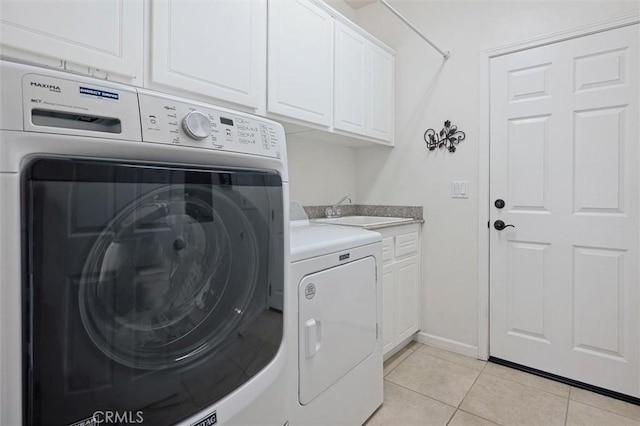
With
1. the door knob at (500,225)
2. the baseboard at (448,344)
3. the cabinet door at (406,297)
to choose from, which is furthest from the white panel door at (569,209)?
the cabinet door at (406,297)

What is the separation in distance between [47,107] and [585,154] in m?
2.47

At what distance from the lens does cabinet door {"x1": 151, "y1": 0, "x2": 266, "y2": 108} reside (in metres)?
1.29

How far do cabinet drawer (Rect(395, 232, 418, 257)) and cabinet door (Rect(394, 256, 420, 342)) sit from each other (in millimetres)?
59

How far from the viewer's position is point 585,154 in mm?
1953

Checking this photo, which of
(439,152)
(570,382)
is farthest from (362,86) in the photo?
(570,382)

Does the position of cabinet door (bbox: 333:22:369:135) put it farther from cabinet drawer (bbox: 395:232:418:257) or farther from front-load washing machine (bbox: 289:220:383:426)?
front-load washing machine (bbox: 289:220:383:426)

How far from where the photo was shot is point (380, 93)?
2.55 m

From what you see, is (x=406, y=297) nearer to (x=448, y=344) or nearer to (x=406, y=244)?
(x=406, y=244)

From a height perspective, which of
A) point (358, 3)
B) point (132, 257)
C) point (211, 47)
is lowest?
point (132, 257)

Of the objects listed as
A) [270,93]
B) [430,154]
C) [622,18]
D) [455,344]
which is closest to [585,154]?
[622,18]

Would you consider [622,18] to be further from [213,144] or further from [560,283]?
[213,144]

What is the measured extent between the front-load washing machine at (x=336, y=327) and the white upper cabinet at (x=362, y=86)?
97 cm

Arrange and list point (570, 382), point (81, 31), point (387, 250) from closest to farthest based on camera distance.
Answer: point (81, 31) → point (570, 382) → point (387, 250)

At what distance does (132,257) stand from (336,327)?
90cm
